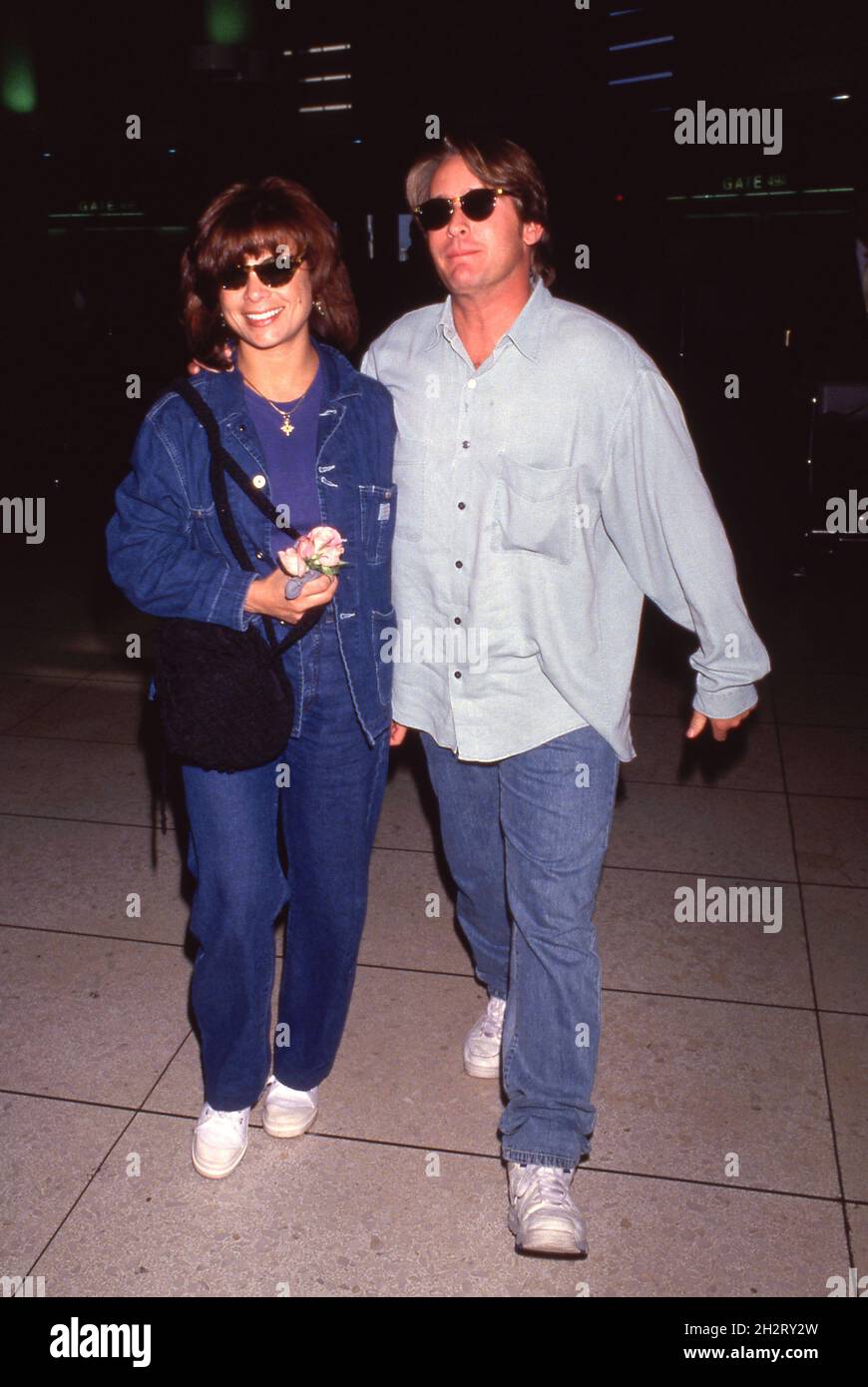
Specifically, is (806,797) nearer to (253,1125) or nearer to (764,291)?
(253,1125)

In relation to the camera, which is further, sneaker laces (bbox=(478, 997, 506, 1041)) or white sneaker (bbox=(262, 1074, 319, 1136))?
sneaker laces (bbox=(478, 997, 506, 1041))

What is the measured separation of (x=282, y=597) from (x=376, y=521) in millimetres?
308

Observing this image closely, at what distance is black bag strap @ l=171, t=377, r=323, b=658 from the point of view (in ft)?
6.72

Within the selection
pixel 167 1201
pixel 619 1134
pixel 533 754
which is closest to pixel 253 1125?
pixel 167 1201

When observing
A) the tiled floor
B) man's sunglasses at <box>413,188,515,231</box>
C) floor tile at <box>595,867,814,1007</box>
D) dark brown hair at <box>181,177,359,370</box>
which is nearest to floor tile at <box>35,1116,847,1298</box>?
the tiled floor

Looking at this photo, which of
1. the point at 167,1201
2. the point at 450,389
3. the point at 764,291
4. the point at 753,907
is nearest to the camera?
the point at 450,389

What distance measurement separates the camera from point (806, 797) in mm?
4402

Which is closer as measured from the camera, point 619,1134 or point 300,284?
point 300,284

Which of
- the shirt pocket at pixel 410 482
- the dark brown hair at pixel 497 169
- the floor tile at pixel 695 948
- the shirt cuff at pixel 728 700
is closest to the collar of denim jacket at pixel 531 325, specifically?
the dark brown hair at pixel 497 169

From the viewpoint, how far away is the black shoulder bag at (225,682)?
2064 mm

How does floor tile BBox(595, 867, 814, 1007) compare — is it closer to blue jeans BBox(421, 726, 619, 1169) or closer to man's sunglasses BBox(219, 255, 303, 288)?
blue jeans BBox(421, 726, 619, 1169)

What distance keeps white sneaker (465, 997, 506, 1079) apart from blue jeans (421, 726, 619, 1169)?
39 cm

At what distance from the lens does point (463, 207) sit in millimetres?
2105
